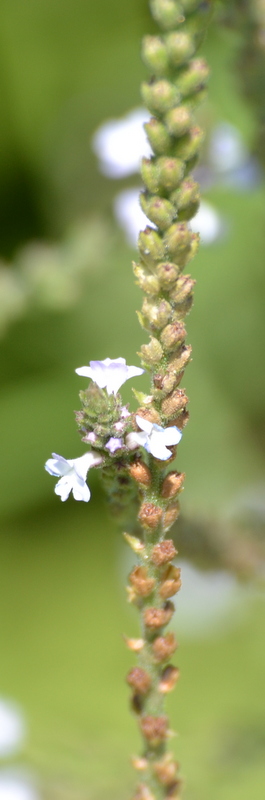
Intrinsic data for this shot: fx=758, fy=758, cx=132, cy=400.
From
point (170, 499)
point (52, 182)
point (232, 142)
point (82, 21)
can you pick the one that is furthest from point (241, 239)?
point (170, 499)

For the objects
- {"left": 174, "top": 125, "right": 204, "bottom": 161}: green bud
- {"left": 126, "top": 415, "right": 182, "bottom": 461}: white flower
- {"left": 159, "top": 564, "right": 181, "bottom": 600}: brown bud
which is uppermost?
{"left": 174, "top": 125, "right": 204, "bottom": 161}: green bud

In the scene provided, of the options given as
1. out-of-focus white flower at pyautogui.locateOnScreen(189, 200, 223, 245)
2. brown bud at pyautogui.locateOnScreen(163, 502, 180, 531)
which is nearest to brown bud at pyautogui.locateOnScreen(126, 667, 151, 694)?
brown bud at pyautogui.locateOnScreen(163, 502, 180, 531)

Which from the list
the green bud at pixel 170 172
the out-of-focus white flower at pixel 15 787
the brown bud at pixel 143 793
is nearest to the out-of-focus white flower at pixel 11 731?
the out-of-focus white flower at pixel 15 787

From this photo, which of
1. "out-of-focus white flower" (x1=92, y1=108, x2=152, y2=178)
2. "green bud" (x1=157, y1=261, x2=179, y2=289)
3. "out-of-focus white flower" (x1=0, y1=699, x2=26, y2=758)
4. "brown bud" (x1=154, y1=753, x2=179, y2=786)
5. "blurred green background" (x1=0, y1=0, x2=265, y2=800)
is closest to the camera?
"green bud" (x1=157, y1=261, x2=179, y2=289)

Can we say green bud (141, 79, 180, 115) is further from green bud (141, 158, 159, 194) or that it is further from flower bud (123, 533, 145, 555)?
flower bud (123, 533, 145, 555)

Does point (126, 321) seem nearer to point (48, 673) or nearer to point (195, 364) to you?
point (195, 364)

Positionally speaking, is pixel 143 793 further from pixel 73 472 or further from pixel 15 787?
pixel 15 787
